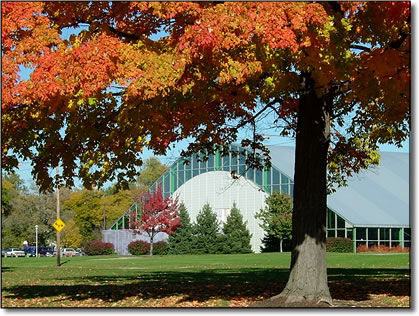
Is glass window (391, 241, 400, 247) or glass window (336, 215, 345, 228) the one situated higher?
glass window (336, 215, 345, 228)

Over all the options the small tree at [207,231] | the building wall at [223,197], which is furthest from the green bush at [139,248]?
the small tree at [207,231]

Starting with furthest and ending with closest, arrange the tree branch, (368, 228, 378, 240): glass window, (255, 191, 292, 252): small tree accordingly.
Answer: (255, 191, 292, 252): small tree
(368, 228, 378, 240): glass window
the tree branch

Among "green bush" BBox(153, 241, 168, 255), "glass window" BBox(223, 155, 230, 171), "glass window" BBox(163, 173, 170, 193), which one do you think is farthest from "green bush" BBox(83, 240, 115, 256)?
"glass window" BBox(223, 155, 230, 171)

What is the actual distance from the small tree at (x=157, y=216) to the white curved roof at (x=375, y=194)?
1110cm

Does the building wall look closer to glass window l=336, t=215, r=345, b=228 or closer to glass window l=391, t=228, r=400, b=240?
glass window l=336, t=215, r=345, b=228

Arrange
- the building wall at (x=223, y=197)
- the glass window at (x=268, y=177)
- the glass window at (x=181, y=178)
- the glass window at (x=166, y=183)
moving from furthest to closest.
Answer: the glass window at (x=166, y=183) < the glass window at (x=181, y=178) < the building wall at (x=223, y=197) < the glass window at (x=268, y=177)

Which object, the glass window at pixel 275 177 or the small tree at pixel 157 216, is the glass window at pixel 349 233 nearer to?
the glass window at pixel 275 177

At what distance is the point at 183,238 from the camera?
66.4 m

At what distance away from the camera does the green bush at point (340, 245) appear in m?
53.8

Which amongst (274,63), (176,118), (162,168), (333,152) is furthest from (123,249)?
(274,63)

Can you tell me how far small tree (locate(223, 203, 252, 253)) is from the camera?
6250 cm

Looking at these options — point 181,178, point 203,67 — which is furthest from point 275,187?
point 203,67

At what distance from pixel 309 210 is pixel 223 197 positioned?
52.5 meters

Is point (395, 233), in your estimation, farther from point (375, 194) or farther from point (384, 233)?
point (375, 194)
